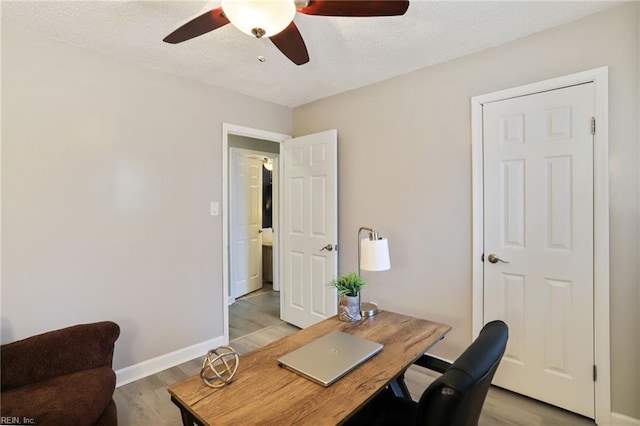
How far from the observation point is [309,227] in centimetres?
331

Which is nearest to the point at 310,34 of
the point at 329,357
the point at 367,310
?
the point at 367,310

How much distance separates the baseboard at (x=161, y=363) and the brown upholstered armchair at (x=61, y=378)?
61cm

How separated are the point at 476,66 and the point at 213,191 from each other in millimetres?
2398

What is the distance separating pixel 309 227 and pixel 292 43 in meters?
1.98

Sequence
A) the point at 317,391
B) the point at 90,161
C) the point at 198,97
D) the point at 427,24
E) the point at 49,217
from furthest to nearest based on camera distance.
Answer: the point at 198,97 < the point at 90,161 < the point at 49,217 < the point at 427,24 < the point at 317,391

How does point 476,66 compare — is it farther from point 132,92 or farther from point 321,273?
point 132,92

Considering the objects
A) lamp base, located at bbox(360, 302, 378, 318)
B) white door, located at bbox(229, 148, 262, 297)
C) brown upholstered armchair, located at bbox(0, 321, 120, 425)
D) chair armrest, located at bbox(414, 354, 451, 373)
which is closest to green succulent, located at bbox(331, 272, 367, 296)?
lamp base, located at bbox(360, 302, 378, 318)

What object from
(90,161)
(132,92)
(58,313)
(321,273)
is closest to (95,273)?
(58,313)

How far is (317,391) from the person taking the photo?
1.12 meters

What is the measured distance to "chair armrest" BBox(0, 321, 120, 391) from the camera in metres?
1.63

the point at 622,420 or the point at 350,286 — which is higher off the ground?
the point at 350,286

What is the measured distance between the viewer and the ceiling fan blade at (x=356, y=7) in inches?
50.8

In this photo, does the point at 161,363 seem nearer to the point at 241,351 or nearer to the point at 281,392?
the point at 241,351

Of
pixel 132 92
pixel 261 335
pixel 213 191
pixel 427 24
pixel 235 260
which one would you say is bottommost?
pixel 261 335
